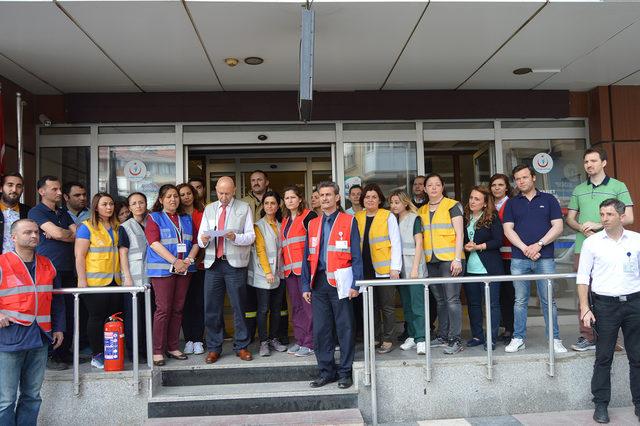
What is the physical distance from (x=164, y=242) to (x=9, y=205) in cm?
138

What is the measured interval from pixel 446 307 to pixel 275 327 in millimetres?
1653

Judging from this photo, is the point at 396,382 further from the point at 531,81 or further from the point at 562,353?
the point at 531,81

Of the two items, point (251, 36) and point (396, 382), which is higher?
point (251, 36)

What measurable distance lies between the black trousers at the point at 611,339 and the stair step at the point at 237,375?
2313mm

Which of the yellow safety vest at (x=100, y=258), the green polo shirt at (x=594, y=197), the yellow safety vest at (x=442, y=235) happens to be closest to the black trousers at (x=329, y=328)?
the yellow safety vest at (x=442, y=235)

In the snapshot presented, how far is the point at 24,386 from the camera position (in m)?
3.73

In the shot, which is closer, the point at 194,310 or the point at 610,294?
the point at 610,294

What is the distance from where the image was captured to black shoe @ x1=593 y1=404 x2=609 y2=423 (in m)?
4.04

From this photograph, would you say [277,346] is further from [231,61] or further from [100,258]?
[231,61]

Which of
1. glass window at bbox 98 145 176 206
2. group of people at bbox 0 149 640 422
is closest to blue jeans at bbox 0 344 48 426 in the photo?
group of people at bbox 0 149 640 422

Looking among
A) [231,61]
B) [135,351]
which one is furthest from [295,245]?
[231,61]

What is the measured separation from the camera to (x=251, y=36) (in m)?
4.79

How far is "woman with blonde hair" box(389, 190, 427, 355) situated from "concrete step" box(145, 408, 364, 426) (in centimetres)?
104

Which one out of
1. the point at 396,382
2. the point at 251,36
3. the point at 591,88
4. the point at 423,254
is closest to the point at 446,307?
the point at 423,254
